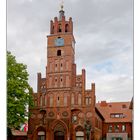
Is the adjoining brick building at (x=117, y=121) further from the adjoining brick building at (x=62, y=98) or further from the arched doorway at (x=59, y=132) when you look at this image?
the arched doorway at (x=59, y=132)

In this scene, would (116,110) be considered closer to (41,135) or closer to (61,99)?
(61,99)

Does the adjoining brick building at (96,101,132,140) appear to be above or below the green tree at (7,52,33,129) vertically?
below

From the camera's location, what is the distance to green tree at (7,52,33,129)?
21938 millimetres

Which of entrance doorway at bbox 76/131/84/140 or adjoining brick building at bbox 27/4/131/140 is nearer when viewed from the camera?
entrance doorway at bbox 76/131/84/140

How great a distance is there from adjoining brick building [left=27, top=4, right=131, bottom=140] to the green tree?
34.8 feet

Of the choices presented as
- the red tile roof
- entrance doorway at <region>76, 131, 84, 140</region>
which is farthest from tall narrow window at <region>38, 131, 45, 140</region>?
the red tile roof

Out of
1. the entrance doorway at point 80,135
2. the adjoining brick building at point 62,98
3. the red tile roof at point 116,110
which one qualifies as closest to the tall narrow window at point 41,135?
the adjoining brick building at point 62,98

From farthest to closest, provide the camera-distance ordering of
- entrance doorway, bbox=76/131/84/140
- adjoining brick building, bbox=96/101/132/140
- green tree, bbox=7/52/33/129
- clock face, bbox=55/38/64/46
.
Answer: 1. adjoining brick building, bbox=96/101/132/140
2. clock face, bbox=55/38/64/46
3. entrance doorway, bbox=76/131/84/140
4. green tree, bbox=7/52/33/129

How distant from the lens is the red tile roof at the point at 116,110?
44.3m

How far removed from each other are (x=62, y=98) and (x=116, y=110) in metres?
13.0

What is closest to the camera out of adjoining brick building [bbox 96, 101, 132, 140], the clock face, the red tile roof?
the clock face

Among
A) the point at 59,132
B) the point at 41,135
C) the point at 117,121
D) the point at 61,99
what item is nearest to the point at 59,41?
the point at 61,99

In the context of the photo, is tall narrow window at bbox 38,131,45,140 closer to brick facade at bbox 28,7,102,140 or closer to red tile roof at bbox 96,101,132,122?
brick facade at bbox 28,7,102,140
